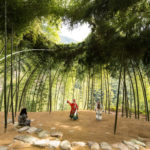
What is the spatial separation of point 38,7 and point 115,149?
4.01 metres

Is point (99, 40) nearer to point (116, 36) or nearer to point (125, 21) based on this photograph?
point (116, 36)

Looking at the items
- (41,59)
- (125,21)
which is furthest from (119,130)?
(41,59)

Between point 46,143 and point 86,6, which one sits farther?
point 86,6

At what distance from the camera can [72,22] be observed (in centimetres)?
392

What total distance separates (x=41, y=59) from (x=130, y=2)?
16.5ft

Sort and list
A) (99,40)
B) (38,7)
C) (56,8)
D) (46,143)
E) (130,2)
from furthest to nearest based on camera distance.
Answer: (99,40)
(56,8)
(38,7)
(130,2)
(46,143)

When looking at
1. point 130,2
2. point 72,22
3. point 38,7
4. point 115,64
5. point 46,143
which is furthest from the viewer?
point 115,64

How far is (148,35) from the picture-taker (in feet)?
11.3

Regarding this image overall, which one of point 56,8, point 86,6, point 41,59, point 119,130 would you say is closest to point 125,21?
point 86,6

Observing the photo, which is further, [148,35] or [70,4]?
[70,4]

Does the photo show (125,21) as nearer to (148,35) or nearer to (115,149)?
(148,35)

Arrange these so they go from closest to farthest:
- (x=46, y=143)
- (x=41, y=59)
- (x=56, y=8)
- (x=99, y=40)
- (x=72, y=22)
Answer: (x=46, y=143) < (x=56, y=8) < (x=72, y=22) < (x=99, y=40) < (x=41, y=59)

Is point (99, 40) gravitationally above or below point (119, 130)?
above

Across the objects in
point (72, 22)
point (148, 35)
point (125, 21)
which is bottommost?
point (148, 35)
